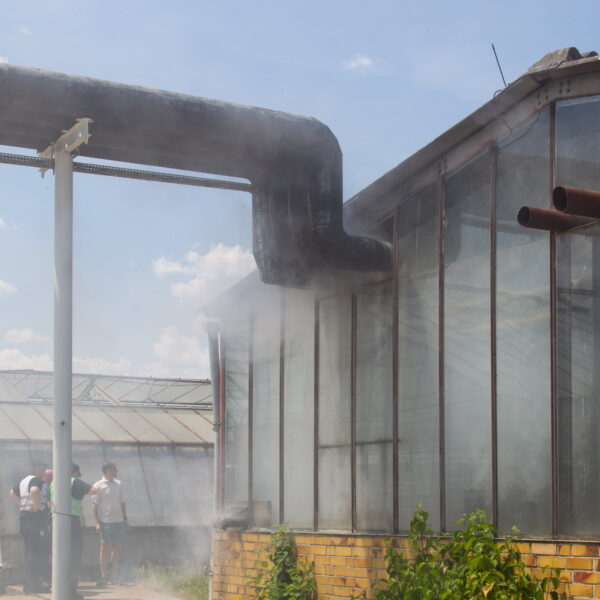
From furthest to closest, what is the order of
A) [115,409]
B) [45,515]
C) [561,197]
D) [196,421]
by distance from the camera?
[196,421], [115,409], [45,515], [561,197]

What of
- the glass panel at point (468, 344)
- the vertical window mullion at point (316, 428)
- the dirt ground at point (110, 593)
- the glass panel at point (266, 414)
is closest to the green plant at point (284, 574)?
the vertical window mullion at point (316, 428)

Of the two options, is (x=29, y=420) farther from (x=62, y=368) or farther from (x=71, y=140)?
(x=71, y=140)

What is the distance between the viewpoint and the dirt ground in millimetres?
12828

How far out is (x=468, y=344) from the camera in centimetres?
805

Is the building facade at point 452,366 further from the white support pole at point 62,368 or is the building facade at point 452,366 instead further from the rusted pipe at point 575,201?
the white support pole at point 62,368

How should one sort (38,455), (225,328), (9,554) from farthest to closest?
Answer: (38,455), (9,554), (225,328)

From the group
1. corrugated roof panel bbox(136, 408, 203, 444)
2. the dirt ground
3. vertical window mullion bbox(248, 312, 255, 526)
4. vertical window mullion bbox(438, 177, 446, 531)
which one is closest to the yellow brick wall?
vertical window mullion bbox(248, 312, 255, 526)

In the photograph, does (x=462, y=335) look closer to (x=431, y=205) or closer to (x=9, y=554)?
(x=431, y=205)

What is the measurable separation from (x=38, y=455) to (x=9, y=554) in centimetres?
193

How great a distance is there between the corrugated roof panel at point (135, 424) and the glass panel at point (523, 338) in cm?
1233

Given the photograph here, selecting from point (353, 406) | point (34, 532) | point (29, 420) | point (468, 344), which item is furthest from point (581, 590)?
point (29, 420)

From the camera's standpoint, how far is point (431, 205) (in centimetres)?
872

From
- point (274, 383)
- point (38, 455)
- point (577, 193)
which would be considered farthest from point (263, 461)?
point (38, 455)

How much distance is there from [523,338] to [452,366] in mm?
894
